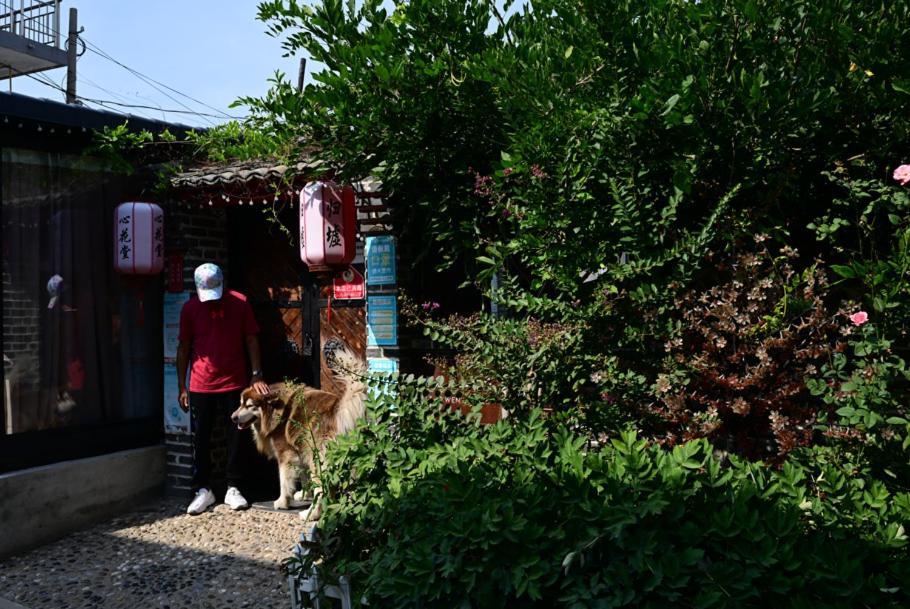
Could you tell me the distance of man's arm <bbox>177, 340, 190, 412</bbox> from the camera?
655 cm

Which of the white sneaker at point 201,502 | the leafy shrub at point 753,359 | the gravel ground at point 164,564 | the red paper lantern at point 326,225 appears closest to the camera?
the leafy shrub at point 753,359

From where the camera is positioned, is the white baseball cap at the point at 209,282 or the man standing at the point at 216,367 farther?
the man standing at the point at 216,367

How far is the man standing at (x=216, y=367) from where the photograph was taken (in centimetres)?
638

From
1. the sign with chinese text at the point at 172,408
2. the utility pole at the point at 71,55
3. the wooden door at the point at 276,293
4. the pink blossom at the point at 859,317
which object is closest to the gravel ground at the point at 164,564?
the sign with chinese text at the point at 172,408

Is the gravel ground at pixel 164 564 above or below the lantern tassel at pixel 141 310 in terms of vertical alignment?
below

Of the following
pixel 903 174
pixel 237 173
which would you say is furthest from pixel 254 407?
pixel 903 174

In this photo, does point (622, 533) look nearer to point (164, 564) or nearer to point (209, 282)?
point (164, 564)

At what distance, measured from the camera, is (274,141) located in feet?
17.5

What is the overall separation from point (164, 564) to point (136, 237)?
2.67m

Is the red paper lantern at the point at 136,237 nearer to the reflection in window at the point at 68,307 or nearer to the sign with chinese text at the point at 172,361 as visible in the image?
the reflection in window at the point at 68,307

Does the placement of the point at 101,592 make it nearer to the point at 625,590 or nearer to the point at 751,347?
the point at 625,590

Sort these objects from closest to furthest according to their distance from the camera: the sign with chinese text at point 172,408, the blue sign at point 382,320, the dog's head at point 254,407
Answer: the blue sign at point 382,320 < the dog's head at point 254,407 < the sign with chinese text at point 172,408

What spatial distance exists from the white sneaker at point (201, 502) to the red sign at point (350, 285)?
192cm

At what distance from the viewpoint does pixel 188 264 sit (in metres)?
6.78
